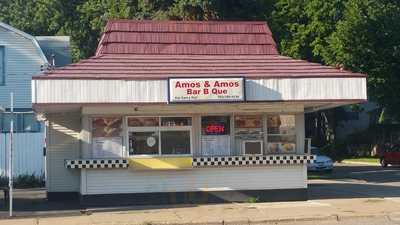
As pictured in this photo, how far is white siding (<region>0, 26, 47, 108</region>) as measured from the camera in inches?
1304

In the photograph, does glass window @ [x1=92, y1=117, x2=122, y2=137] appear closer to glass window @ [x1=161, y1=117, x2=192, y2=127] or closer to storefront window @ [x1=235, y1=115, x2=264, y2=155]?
glass window @ [x1=161, y1=117, x2=192, y2=127]

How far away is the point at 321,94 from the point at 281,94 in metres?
1.15

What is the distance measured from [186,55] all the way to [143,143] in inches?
127

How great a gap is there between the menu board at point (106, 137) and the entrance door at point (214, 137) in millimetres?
2418

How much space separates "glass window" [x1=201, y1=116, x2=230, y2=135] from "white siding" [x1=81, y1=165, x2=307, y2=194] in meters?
1.08

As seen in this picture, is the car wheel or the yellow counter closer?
the yellow counter

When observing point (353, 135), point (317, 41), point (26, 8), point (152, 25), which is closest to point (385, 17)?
point (317, 41)

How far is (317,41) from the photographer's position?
152 ft

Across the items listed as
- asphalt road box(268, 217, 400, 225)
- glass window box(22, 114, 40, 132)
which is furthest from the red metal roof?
glass window box(22, 114, 40, 132)

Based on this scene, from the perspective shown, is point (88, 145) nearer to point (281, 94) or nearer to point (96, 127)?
point (96, 127)

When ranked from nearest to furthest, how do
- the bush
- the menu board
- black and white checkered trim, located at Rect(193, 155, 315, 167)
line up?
the menu board, black and white checkered trim, located at Rect(193, 155, 315, 167), the bush

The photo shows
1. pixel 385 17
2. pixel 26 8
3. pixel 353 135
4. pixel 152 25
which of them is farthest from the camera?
pixel 26 8

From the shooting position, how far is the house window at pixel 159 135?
20.5m

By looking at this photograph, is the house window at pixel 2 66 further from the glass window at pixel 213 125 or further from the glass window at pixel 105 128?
the glass window at pixel 213 125
